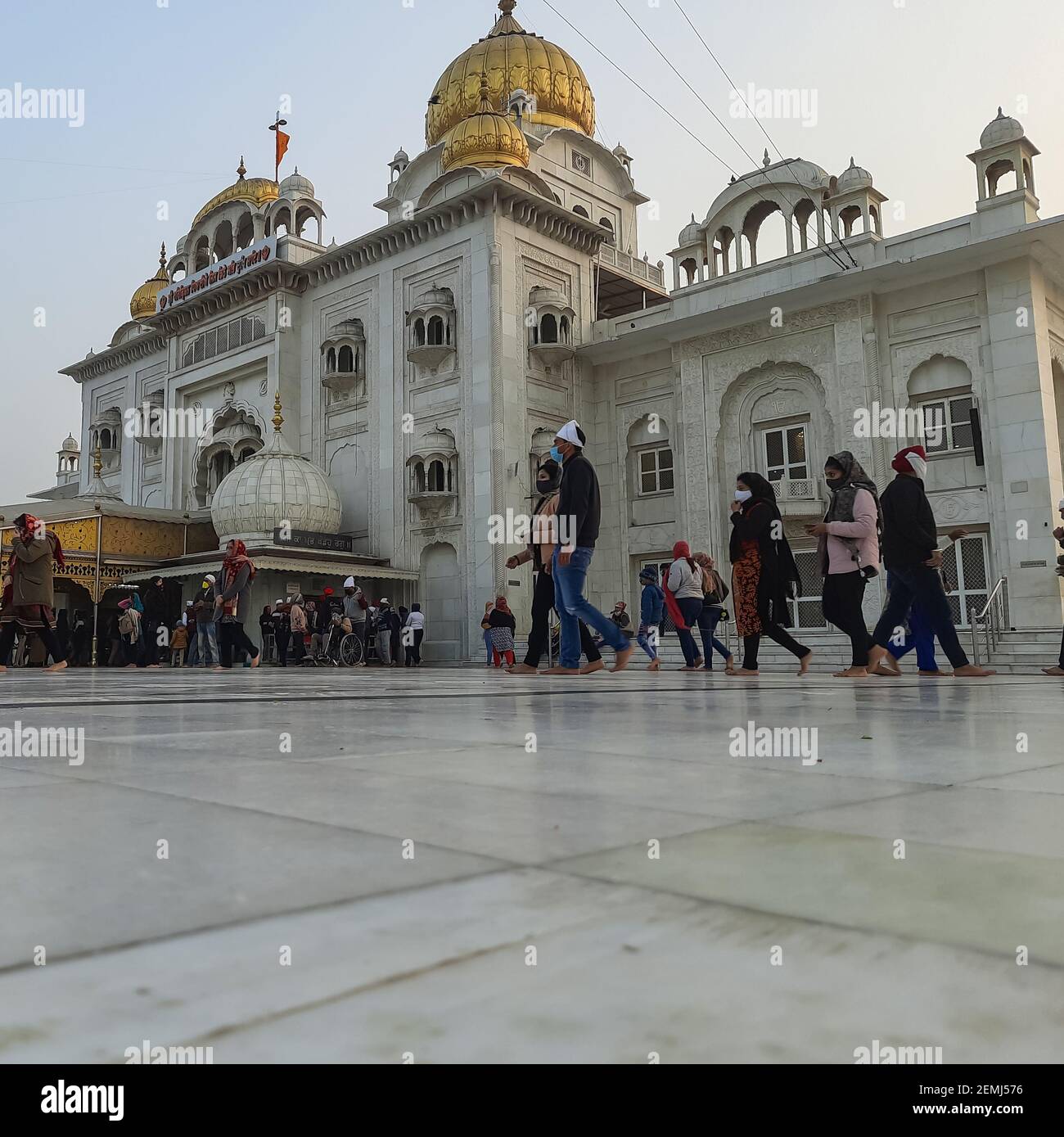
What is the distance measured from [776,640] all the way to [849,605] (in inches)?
26.9

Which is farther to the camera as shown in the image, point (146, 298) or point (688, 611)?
point (146, 298)

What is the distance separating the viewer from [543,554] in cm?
697

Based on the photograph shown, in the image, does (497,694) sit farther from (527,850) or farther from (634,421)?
(634,421)

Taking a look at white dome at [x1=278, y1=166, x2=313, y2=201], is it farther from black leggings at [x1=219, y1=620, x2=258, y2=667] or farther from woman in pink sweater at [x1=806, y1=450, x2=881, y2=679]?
woman in pink sweater at [x1=806, y1=450, x2=881, y2=679]

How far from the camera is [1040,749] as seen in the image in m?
2.14

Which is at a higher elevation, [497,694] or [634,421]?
[634,421]

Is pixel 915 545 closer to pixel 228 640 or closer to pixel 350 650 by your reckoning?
pixel 228 640

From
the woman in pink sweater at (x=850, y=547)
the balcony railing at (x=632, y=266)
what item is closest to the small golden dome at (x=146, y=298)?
the balcony railing at (x=632, y=266)

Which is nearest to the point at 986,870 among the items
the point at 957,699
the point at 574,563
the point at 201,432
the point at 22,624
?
the point at 957,699

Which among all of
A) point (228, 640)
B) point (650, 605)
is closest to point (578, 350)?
point (650, 605)

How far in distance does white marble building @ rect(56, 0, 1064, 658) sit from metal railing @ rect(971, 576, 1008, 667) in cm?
47

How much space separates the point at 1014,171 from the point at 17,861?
20193 mm

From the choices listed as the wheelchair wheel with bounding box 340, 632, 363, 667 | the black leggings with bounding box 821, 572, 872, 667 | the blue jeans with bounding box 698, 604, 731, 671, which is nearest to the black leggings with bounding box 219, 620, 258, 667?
the blue jeans with bounding box 698, 604, 731, 671

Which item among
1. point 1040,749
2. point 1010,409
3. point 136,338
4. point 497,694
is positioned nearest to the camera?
point 1040,749
